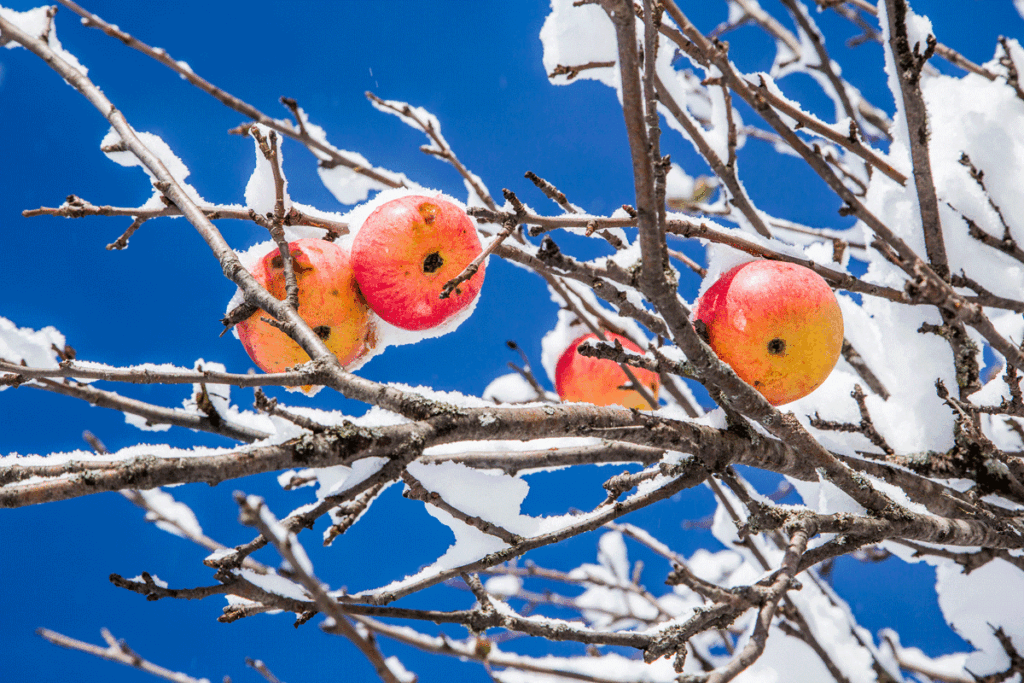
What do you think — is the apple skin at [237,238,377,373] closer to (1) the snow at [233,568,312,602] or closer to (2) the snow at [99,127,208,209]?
(2) the snow at [99,127,208,209]

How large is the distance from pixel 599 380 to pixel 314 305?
1336 millimetres

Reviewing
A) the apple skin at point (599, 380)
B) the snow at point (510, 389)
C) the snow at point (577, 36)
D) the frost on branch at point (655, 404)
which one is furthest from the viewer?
the snow at point (510, 389)

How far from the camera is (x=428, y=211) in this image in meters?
1.81

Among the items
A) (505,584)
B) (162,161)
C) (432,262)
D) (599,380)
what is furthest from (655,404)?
(505,584)

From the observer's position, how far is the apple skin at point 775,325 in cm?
161

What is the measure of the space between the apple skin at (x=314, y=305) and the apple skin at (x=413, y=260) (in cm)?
5

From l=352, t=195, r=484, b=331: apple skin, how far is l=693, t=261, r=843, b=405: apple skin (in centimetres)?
68

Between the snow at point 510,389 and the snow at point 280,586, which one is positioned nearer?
the snow at point 280,586

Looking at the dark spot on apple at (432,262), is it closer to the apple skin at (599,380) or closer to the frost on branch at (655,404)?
the frost on branch at (655,404)

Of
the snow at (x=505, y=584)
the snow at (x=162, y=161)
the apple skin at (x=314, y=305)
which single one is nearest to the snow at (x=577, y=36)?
the apple skin at (x=314, y=305)

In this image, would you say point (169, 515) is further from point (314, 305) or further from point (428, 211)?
point (428, 211)

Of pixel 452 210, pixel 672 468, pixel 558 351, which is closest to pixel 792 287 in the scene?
pixel 672 468

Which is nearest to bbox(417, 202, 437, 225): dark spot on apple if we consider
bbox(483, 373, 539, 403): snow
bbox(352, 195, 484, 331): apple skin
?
bbox(352, 195, 484, 331): apple skin

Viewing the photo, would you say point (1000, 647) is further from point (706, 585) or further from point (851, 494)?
point (706, 585)
